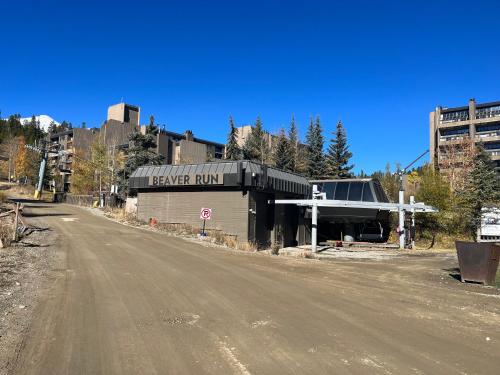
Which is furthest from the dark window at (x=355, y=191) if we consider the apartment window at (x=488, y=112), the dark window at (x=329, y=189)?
the apartment window at (x=488, y=112)

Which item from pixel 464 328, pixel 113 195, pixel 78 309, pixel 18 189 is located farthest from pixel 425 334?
pixel 18 189

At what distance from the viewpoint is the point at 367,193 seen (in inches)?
1271

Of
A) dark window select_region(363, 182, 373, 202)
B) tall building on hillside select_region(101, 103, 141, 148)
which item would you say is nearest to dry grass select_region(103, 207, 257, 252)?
dark window select_region(363, 182, 373, 202)

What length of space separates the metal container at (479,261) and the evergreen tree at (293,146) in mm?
51178

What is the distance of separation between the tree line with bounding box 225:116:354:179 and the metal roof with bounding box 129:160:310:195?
81.8ft

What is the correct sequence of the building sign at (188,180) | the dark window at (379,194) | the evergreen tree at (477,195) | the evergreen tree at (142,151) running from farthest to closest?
the evergreen tree at (142,151) < the dark window at (379,194) < the evergreen tree at (477,195) < the building sign at (188,180)

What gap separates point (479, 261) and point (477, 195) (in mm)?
22683

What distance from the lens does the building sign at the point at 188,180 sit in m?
27.5

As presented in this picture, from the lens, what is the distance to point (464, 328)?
759cm

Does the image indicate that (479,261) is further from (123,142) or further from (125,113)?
(125,113)

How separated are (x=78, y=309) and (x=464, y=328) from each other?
702 cm

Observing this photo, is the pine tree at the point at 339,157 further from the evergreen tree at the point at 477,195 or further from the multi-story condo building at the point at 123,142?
the multi-story condo building at the point at 123,142

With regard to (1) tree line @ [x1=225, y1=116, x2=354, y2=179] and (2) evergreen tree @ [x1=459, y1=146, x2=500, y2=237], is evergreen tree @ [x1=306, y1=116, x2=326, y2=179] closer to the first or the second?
(1) tree line @ [x1=225, y1=116, x2=354, y2=179]

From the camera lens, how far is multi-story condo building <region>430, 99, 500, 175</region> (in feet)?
265
